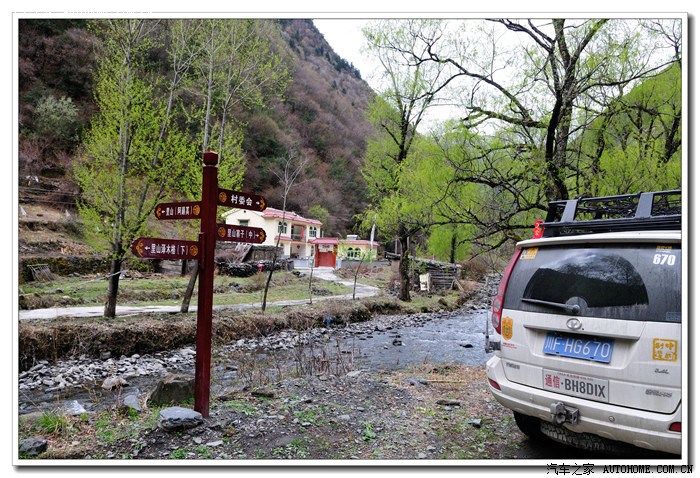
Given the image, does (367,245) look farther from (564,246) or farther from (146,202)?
(564,246)

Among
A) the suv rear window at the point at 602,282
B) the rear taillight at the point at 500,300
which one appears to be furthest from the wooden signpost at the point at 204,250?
the suv rear window at the point at 602,282

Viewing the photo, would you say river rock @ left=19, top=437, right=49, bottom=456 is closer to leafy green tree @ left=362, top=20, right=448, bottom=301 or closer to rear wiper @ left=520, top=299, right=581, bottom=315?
rear wiper @ left=520, top=299, right=581, bottom=315

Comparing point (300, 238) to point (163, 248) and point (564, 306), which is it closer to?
point (163, 248)

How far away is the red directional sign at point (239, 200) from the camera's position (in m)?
4.18

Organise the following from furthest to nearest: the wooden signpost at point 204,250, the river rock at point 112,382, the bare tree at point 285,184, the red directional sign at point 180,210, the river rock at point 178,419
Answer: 1. the bare tree at point 285,184
2. the river rock at point 112,382
3. the red directional sign at point 180,210
4. the wooden signpost at point 204,250
5. the river rock at point 178,419

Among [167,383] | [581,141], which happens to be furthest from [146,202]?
[581,141]

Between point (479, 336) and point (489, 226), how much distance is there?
6.60m

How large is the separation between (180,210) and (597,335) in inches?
141

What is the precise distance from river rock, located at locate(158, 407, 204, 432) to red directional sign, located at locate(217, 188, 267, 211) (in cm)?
185

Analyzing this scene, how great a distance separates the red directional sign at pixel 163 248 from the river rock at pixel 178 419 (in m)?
1.30

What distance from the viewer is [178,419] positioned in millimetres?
3537

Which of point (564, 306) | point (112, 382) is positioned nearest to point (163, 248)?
point (564, 306)

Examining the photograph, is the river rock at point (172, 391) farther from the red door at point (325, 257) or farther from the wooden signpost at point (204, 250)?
the red door at point (325, 257)

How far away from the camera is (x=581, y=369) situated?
2.64m
